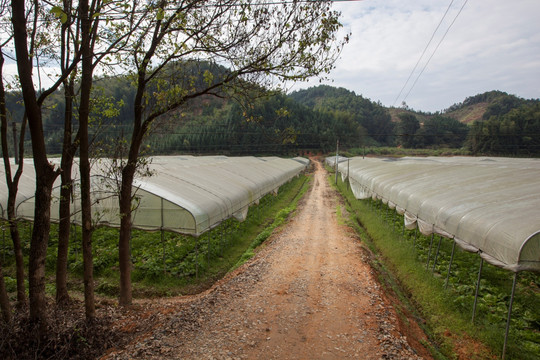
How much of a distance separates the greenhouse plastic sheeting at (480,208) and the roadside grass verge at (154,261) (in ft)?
24.1

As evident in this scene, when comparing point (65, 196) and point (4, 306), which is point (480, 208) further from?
point (4, 306)

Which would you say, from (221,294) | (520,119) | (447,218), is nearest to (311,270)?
(221,294)

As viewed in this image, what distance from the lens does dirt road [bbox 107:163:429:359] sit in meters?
6.28

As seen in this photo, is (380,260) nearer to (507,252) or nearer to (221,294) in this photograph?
(507,252)

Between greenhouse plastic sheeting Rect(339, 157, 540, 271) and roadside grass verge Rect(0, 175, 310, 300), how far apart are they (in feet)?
24.1

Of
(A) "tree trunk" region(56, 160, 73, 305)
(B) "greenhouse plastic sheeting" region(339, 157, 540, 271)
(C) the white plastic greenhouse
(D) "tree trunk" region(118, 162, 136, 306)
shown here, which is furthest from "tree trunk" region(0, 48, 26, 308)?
(B) "greenhouse plastic sheeting" region(339, 157, 540, 271)

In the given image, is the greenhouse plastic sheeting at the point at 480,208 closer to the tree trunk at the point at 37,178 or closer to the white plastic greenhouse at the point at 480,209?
the white plastic greenhouse at the point at 480,209

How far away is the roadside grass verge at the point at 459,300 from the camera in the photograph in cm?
699

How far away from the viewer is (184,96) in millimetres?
7684

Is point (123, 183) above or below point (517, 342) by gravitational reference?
above

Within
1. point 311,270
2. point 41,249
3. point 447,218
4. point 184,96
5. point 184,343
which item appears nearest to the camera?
point 41,249

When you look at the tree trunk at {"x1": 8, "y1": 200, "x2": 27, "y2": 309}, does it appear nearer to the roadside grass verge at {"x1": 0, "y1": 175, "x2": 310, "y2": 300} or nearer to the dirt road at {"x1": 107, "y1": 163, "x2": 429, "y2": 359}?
the dirt road at {"x1": 107, "y1": 163, "x2": 429, "y2": 359}

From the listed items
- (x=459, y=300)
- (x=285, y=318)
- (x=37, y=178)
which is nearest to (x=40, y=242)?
(x=37, y=178)

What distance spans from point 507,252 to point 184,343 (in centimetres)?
715
